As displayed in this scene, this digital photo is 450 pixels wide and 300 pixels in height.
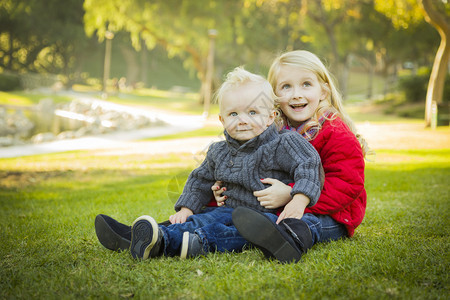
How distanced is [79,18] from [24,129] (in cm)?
2833

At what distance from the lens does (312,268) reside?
214 cm

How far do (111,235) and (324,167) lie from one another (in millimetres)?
1328

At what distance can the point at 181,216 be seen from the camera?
2705 millimetres

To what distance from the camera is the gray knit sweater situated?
239cm

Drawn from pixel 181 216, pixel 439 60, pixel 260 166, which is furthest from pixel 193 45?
pixel 260 166

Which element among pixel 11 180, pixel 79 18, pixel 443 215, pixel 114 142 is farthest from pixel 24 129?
pixel 79 18

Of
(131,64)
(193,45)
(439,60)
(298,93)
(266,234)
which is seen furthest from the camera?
(131,64)

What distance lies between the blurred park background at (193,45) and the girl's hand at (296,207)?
156 inches

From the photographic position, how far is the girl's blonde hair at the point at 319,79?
288 cm

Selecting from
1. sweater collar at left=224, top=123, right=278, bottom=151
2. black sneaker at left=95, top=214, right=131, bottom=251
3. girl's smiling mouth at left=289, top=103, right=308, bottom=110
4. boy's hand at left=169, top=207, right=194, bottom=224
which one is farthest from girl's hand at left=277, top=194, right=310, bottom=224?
black sneaker at left=95, top=214, right=131, bottom=251

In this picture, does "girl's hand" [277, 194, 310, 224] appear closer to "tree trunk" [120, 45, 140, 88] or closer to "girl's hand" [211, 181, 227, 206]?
"girl's hand" [211, 181, 227, 206]

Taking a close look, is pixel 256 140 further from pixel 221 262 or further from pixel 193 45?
pixel 193 45

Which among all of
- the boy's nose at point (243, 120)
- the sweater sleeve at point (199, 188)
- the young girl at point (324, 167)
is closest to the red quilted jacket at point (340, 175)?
the young girl at point (324, 167)

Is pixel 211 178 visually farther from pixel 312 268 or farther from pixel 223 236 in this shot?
pixel 312 268
